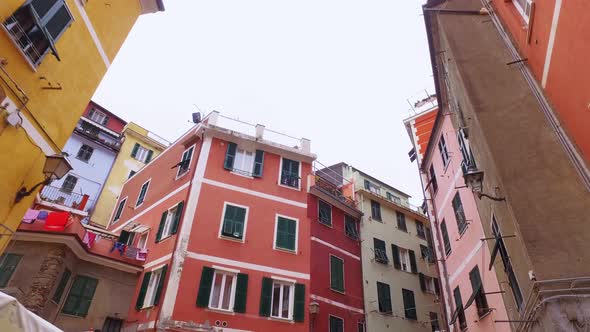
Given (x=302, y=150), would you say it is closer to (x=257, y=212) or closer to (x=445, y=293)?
(x=257, y=212)

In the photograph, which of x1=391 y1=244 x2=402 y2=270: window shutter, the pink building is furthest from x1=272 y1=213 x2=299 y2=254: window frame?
x1=391 y1=244 x2=402 y2=270: window shutter

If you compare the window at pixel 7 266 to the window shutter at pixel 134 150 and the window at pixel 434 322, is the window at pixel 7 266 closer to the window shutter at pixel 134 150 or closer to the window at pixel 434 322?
the window shutter at pixel 134 150

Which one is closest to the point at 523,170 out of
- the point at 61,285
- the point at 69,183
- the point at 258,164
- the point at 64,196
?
the point at 258,164

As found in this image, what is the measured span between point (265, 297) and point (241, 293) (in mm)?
1082

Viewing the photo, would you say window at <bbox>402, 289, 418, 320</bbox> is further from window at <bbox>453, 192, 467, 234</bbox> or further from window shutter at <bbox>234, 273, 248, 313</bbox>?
window shutter at <bbox>234, 273, 248, 313</bbox>

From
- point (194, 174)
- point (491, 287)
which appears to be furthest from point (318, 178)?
point (491, 287)

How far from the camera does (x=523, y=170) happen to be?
761 cm

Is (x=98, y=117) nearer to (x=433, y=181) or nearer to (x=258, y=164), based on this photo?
(x=258, y=164)

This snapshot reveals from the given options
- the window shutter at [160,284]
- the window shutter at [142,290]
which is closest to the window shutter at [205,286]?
the window shutter at [160,284]

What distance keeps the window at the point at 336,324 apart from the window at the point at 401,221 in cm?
971

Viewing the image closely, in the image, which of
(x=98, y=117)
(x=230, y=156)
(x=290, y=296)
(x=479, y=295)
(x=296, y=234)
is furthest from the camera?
(x=98, y=117)

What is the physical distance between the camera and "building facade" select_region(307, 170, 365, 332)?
18.0 metres

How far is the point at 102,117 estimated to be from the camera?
109ft

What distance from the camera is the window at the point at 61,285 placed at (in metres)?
14.4
